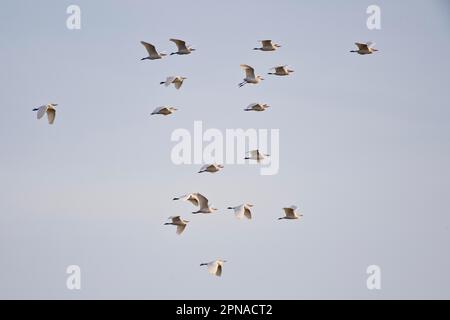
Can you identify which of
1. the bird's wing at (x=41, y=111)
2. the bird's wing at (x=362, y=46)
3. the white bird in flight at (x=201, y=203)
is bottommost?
the white bird in flight at (x=201, y=203)

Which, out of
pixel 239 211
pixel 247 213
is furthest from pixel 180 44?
pixel 239 211

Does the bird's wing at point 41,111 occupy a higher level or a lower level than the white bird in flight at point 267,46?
lower

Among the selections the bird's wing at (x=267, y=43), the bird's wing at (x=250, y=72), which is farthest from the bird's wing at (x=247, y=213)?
the bird's wing at (x=267, y=43)

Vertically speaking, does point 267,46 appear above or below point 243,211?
above

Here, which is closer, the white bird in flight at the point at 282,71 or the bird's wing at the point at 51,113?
the bird's wing at the point at 51,113

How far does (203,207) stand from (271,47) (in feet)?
18.4

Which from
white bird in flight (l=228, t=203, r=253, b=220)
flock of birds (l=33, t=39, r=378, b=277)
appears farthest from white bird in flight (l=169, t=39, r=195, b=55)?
white bird in flight (l=228, t=203, r=253, b=220)

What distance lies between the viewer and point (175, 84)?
31562mm

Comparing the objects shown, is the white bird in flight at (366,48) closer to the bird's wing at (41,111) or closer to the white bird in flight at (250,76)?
the white bird in flight at (250,76)

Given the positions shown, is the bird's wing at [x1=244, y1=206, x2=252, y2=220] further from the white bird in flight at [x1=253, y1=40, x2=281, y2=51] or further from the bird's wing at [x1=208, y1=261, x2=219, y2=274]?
the white bird in flight at [x1=253, y1=40, x2=281, y2=51]

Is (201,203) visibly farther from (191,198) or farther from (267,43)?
(267,43)

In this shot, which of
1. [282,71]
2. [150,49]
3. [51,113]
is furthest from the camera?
[282,71]

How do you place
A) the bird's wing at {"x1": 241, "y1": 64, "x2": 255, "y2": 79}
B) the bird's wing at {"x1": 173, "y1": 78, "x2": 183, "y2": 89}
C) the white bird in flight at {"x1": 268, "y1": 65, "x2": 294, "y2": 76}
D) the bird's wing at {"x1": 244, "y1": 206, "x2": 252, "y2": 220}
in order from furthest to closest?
the white bird in flight at {"x1": 268, "y1": 65, "x2": 294, "y2": 76}, the bird's wing at {"x1": 241, "y1": 64, "x2": 255, "y2": 79}, the bird's wing at {"x1": 173, "y1": 78, "x2": 183, "y2": 89}, the bird's wing at {"x1": 244, "y1": 206, "x2": 252, "y2": 220}
